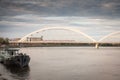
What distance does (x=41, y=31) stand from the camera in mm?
22906

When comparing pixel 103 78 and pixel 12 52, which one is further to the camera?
pixel 12 52

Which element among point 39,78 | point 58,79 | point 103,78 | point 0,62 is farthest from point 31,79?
point 0,62

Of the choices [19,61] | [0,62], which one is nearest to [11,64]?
[19,61]

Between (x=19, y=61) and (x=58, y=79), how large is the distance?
2.41 metres

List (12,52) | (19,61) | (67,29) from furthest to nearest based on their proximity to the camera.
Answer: (67,29) → (12,52) → (19,61)

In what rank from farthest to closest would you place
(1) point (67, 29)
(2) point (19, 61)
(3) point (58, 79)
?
(1) point (67, 29), (2) point (19, 61), (3) point (58, 79)

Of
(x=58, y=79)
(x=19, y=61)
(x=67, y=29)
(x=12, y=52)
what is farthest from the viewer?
(x=67, y=29)

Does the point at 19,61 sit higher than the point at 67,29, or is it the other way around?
the point at 67,29

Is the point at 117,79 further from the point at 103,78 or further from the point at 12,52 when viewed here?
the point at 12,52

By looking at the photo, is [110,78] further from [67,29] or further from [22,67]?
[67,29]

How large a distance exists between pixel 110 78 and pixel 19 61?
3.08 meters

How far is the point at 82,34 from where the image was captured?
22.9m

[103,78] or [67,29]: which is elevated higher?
[67,29]

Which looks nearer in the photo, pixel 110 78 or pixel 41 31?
pixel 110 78
